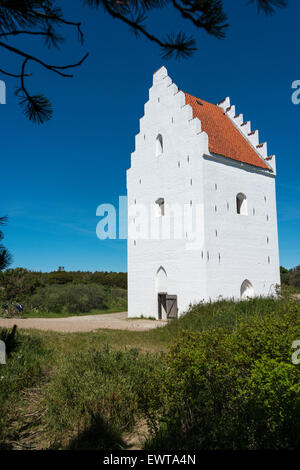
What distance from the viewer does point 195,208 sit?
15336 millimetres

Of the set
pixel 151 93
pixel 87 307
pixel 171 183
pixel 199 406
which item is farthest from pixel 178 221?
pixel 199 406

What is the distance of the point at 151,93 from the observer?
18797mm

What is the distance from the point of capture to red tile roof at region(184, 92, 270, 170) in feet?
54.4

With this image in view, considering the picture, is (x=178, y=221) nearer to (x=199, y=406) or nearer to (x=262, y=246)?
(x=262, y=246)

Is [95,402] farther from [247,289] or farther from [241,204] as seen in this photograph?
[241,204]

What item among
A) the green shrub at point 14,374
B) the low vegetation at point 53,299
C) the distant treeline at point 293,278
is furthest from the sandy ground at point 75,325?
the distant treeline at point 293,278

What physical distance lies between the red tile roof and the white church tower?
0.08 m

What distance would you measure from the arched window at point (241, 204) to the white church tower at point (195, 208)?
53 millimetres

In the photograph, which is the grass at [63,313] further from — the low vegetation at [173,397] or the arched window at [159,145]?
the low vegetation at [173,397]

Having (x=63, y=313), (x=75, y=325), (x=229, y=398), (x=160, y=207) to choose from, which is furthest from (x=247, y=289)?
(x=229, y=398)

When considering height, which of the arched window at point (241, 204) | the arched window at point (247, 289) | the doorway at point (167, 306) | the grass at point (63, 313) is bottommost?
the grass at point (63, 313)

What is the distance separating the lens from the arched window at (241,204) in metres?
17.0
